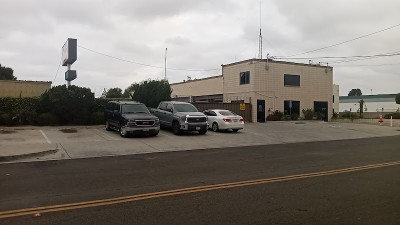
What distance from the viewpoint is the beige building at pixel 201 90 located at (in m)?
41.1

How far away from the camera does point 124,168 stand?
10.4 m

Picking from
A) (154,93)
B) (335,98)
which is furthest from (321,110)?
(154,93)

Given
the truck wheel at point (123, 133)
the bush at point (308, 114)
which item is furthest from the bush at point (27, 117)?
the bush at point (308, 114)

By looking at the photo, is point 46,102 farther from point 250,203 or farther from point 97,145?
point 250,203

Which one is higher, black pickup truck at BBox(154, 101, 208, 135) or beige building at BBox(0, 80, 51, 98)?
beige building at BBox(0, 80, 51, 98)

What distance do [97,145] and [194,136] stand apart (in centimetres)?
632

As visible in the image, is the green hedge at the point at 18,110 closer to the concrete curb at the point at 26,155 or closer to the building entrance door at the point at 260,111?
the concrete curb at the point at 26,155

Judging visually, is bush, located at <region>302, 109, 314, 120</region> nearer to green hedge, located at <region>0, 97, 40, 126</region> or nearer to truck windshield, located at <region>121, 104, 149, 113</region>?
truck windshield, located at <region>121, 104, 149, 113</region>

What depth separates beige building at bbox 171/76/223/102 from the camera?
4107 centimetres

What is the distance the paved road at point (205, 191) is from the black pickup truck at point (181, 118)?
8.54 meters

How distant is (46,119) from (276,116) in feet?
70.0

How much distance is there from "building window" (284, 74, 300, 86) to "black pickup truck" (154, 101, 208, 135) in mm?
18015

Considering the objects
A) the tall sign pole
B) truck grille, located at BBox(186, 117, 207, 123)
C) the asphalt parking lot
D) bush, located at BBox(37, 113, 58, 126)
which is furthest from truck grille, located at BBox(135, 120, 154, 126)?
the tall sign pole

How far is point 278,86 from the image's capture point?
36.5 m
